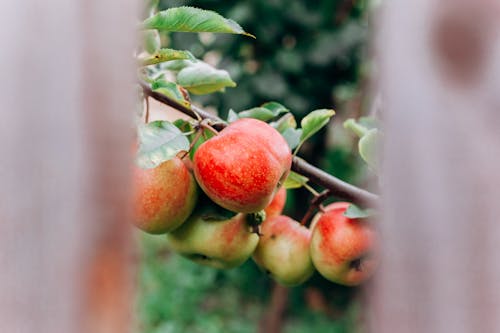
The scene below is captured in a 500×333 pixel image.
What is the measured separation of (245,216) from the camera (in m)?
0.76

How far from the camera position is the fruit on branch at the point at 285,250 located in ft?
2.60

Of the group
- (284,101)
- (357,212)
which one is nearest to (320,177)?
(357,212)

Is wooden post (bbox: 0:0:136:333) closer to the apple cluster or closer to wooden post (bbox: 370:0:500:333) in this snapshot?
wooden post (bbox: 370:0:500:333)

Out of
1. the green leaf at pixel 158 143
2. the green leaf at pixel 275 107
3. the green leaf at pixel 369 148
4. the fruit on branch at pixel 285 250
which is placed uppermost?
the green leaf at pixel 158 143

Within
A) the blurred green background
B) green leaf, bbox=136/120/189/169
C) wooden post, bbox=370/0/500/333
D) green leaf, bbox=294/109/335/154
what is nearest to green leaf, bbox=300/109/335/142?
green leaf, bbox=294/109/335/154

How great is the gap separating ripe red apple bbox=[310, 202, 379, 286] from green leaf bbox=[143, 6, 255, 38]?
0.25 metres

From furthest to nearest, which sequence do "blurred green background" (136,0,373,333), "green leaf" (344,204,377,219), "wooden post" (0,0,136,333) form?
"blurred green background" (136,0,373,333)
"green leaf" (344,204,377,219)
"wooden post" (0,0,136,333)

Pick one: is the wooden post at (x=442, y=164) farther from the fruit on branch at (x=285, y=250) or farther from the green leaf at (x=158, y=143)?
the fruit on branch at (x=285, y=250)

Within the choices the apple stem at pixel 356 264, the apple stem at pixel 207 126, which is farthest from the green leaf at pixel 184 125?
the apple stem at pixel 356 264

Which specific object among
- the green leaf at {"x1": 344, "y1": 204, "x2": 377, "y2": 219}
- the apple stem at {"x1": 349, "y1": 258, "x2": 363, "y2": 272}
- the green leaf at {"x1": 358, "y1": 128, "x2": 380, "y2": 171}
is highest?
the green leaf at {"x1": 358, "y1": 128, "x2": 380, "y2": 171}

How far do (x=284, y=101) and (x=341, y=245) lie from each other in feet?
5.02

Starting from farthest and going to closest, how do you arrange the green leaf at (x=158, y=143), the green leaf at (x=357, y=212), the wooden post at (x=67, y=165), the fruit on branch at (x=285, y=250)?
the fruit on branch at (x=285, y=250)
the green leaf at (x=357, y=212)
the green leaf at (x=158, y=143)
the wooden post at (x=67, y=165)

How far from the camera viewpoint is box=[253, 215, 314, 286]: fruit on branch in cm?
79

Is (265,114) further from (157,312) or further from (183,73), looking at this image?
(157,312)
